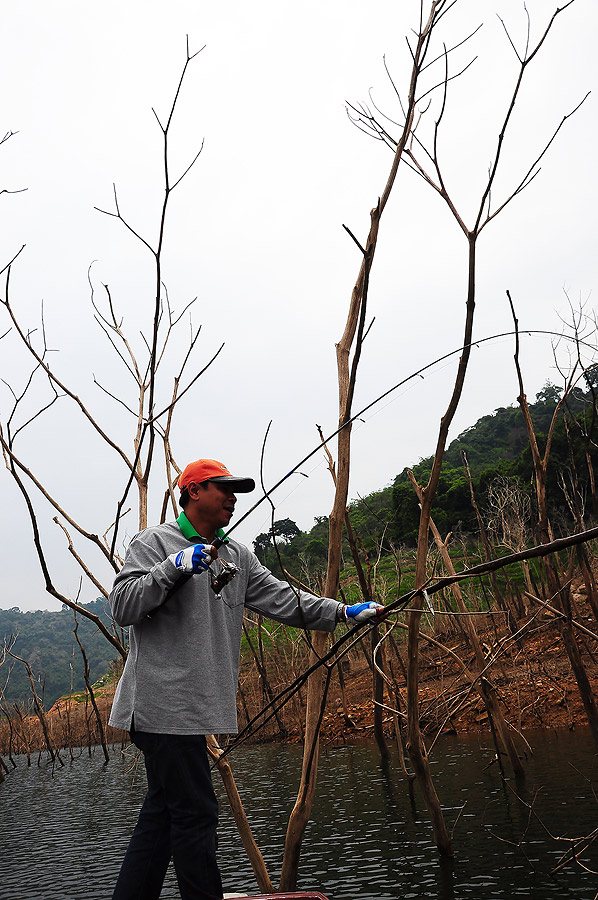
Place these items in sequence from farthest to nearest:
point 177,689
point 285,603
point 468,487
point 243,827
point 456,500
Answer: point 456,500 < point 468,487 < point 243,827 < point 285,603 < point 177,689

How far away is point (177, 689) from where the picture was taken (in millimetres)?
2486

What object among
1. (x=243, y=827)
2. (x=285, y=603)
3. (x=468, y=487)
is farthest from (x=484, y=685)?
(x=468, y=487)

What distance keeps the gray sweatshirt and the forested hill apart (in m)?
45.6

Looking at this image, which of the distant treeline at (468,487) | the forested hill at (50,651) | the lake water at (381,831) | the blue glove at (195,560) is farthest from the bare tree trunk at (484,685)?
the forested hill at (50,651)

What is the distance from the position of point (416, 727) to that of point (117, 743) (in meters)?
23.2

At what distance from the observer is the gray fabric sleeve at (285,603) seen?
292 centimetres

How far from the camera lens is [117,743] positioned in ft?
79.2

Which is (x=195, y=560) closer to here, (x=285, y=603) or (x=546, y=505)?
(x=285, y=603)

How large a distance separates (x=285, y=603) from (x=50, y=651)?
273 ft

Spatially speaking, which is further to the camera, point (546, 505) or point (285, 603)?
point (546, 505)

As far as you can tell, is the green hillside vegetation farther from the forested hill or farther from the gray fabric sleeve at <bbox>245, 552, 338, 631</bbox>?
the gray fabric sleeve at <bbox>245, 552, 338, 631</bbox>

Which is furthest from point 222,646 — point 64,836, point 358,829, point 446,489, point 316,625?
point 446,489

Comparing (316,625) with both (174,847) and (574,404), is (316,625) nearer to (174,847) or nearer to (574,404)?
(174,847)

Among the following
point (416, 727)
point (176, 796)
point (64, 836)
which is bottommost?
point (64, 836)
